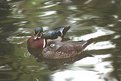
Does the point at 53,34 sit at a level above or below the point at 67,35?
above

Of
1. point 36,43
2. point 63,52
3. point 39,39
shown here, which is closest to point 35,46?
point 36,43

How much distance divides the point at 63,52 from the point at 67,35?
128 cm

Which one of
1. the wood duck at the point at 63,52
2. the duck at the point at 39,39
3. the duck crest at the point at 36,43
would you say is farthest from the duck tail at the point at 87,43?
the duck crest at the point at 36,43

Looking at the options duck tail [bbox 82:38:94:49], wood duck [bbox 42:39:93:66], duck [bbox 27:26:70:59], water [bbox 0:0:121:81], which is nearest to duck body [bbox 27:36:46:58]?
duck [bbox 27:26:70:59]

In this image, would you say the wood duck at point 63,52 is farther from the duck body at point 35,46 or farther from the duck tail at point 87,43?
the duck body at point 35,46

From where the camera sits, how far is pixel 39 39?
909cm

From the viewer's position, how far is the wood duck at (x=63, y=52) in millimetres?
8562

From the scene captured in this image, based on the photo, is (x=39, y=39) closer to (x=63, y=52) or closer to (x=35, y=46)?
(x=35, y=46)

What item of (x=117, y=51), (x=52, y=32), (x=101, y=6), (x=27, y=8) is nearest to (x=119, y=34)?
(x=117, y=51)

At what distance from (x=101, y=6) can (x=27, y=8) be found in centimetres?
224

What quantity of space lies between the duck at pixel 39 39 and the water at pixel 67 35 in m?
0.17

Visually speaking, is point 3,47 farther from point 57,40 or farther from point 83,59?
point 83,59

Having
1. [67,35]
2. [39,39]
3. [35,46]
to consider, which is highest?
[39,39]

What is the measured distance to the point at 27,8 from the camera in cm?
1246
